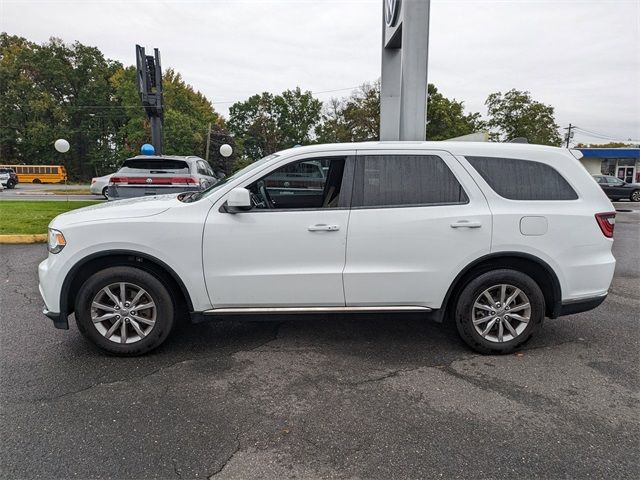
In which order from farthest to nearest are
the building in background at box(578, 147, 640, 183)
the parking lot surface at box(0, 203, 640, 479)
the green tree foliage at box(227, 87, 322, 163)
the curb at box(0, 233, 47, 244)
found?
the green tree foliage at box(227, 87, 322, 163) → the building in background at box(578, 147, 640, 183) → the curb at box(0, 233, 47, 244) → the parking lot surface at box(0, 203, 640, 479)

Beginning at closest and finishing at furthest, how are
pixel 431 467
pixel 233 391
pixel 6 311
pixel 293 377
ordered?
pixel 431 467
pixel 233 391
pixel 293 377
pixel 6 311

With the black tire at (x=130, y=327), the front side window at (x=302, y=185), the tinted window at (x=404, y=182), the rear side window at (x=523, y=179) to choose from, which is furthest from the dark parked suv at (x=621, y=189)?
the black tire at (x=130, y=327)

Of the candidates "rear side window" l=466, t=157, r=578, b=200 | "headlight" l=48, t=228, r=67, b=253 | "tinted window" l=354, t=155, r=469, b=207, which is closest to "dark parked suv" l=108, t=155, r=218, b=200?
"headlight" l=48, t=228, r=67, b=253

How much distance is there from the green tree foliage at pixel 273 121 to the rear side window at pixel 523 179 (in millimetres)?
60130

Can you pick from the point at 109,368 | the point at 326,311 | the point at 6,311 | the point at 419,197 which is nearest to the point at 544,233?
the point at 419,197

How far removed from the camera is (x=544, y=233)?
12.0ft

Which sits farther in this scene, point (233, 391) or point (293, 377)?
point (293, 377)

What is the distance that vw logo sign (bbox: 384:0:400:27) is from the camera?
8664 mm

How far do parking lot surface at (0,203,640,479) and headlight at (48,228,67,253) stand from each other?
0.91m

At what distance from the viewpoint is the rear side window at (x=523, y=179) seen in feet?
12.2

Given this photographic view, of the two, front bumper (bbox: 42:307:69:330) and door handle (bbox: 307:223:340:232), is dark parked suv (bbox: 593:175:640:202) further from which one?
front bumper (bbox: 42:307:69:330)

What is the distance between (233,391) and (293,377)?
0.47 m

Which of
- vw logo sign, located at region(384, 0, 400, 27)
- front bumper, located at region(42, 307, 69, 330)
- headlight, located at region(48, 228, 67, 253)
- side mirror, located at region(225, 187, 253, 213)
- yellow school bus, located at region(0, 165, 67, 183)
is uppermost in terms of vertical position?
Result: vw logo sign, located at region(384, 0, 400, 27)

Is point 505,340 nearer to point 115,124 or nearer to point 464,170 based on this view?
point 464,170
